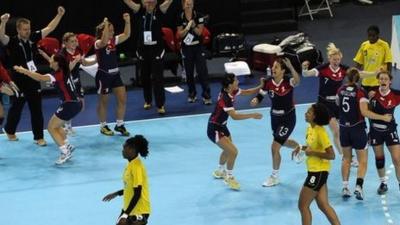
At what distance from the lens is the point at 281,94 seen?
34.4 feet

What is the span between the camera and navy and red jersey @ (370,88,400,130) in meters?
9.84

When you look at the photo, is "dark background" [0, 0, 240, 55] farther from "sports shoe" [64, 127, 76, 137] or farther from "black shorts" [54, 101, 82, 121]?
"black shorts" [54, 101, 82, 121]

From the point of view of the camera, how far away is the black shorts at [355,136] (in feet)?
32.8

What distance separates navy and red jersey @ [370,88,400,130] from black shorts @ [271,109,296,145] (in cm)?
114

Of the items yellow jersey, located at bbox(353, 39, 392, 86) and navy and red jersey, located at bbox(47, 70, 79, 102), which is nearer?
navy and red jersey, located at bbox(47, 70, 79, 102)

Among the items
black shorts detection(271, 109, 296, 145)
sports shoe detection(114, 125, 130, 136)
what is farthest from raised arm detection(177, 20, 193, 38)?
black shorts detection(271, 109, 296, 145)

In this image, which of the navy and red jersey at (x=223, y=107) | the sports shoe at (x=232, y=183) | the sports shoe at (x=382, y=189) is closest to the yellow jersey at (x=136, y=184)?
the navy and red jersey at (x=223, y=107)

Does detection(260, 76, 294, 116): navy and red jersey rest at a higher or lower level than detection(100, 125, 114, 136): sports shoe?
higher

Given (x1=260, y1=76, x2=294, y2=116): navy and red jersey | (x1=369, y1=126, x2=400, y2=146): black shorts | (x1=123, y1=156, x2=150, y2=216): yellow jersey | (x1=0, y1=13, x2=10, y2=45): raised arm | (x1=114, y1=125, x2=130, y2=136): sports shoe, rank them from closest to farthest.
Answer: (x1=123, y1=156, x2=150, y2=216): yellow jersey < (x1=369, y1=126, x2=400, y2=146): black shorts < (x1=260, y1=76, x2=294, y2=116): navy and red jersey < (x1=0, y1=13, x2=10, y2=45): raised arm < (x1=114, y1=125, x2=130, y2=136): sports shoe

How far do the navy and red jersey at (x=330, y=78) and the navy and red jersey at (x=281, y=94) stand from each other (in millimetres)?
743

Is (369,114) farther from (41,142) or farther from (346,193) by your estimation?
(41,142)

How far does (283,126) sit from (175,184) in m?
1.76

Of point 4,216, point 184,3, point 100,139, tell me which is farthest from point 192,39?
point 4,216

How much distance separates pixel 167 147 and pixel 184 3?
10.6 ft
